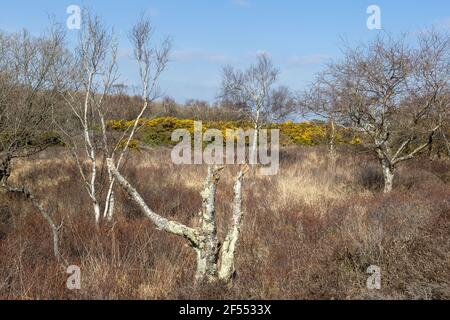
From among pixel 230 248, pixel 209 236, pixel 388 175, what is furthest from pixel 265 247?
pixel 388 175

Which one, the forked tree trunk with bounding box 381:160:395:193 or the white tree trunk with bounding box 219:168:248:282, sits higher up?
the forked tree trunk with bounding box 381:160:395:193

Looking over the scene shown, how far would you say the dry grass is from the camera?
11.2ft

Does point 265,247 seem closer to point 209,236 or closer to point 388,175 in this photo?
point 209,236

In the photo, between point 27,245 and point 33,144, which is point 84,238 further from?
point 33,144

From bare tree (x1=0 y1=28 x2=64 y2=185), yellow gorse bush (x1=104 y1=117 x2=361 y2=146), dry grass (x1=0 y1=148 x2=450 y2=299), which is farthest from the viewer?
yellow gorse bush (x1=104 y1=117 x2=361 y2=146)

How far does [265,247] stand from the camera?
496 cm

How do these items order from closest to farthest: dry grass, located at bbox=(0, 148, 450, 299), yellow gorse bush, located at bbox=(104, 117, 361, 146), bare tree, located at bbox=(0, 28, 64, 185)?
dry grass, located at bbox=(0, 148, 450, 299) → bare tree, located at bbox=(0, 28, 64, 185) → yellow gorse bush, located at bbox=(104, 117, 361, 146)

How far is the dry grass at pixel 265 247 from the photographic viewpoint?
3.41 meters

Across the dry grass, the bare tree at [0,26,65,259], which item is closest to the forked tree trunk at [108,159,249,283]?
the dry grass

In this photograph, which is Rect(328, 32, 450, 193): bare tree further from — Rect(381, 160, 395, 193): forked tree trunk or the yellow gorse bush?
the yellow gorse bush

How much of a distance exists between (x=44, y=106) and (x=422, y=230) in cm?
767

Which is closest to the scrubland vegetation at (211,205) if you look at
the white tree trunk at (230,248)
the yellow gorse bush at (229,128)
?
the white tree trunk at (230,248)
